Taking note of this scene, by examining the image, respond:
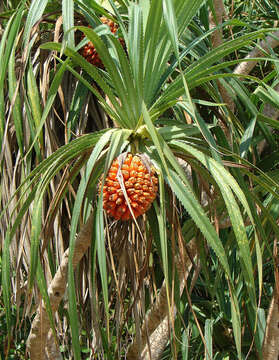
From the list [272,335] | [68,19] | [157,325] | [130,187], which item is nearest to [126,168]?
[130,187]

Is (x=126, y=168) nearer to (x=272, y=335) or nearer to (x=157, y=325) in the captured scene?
(x=157, y=325)

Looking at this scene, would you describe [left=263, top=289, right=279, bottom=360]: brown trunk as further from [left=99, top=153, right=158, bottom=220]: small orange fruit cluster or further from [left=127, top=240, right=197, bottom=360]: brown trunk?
[left=99, top=153, right=158, bottom=220]: small orange fruit cluster

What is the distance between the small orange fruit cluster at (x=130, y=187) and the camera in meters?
1.03

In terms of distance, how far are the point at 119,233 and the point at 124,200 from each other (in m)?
0.29

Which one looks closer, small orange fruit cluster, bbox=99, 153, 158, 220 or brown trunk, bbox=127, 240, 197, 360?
small orange fruit cluster, bbox=99, 153, 158, 220

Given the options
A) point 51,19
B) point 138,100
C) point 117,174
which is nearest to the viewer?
point 117,174

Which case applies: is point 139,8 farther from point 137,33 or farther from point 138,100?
point 138,100

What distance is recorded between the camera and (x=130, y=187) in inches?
40.7

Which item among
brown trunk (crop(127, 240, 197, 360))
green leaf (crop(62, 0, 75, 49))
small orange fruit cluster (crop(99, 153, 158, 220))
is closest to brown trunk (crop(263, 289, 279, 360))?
brown trunk (crop(127, 240, 197, 360))

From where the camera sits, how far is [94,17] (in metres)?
1.26

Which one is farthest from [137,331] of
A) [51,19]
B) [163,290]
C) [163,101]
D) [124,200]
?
[51,19]

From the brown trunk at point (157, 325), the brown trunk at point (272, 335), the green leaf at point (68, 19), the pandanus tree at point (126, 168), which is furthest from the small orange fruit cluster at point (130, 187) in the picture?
the brown trunk at point (272, 335)

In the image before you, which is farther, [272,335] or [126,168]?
[272,335]

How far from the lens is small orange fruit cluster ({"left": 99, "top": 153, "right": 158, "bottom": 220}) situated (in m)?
1.03
